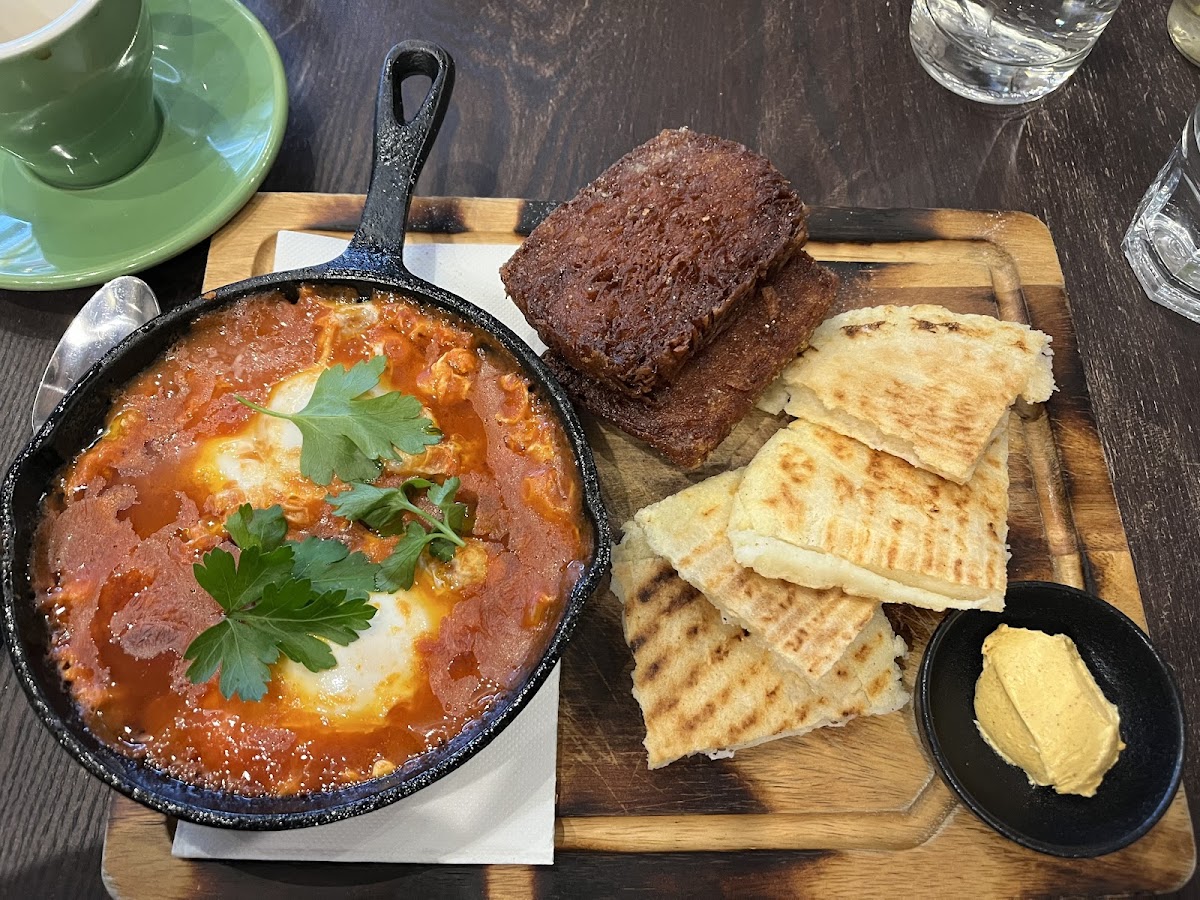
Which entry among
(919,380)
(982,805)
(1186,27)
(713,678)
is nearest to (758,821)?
(713,678)

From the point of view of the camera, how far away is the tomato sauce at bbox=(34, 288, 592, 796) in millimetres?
2172

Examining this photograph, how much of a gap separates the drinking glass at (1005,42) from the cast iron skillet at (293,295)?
2186mm

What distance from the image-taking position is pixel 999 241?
127 inches

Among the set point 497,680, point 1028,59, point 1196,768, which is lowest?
point 1196,768

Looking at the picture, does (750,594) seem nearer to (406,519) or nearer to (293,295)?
(406,519)

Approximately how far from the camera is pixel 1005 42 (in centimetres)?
364

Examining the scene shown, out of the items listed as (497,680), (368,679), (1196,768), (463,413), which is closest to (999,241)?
(1196,768)

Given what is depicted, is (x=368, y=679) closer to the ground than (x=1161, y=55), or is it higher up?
closer to the ground

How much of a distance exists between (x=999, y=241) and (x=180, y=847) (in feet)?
10.6

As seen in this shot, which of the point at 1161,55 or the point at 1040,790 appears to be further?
the point at 1161,55

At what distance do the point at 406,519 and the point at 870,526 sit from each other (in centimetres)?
128

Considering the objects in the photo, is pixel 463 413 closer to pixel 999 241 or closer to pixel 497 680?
pixel 497 680

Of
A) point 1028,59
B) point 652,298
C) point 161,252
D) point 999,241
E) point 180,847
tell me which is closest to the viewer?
point 180,847

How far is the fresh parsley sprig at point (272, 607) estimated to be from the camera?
2119mm
